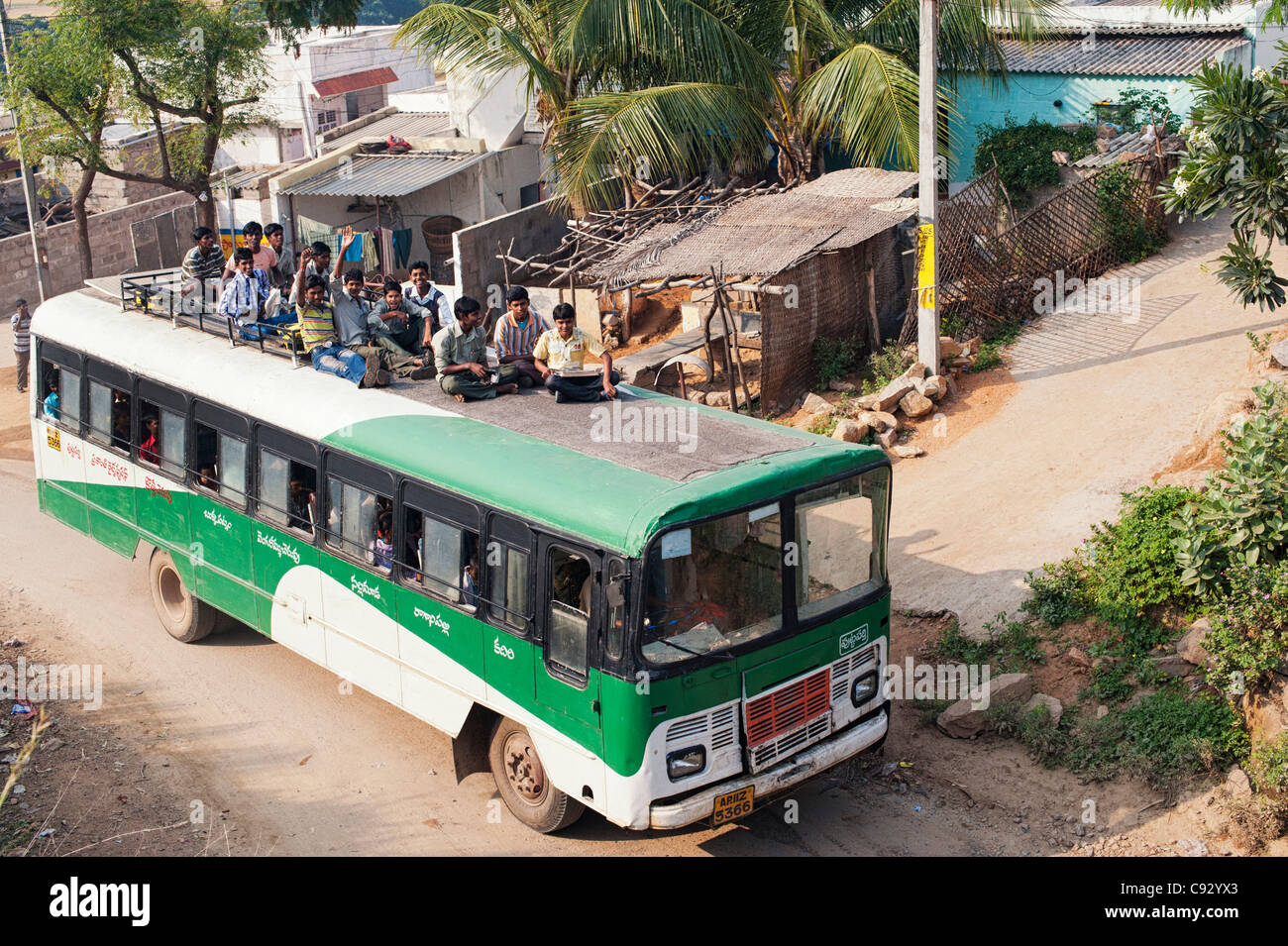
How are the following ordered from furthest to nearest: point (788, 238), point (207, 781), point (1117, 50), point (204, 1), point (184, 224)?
point (184, 224), point (204, 1), point (1117, 50), point (788, 238), point (207, 781)

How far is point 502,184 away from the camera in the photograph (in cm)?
2350

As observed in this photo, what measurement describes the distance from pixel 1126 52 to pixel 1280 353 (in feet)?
34.2

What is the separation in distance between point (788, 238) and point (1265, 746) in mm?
8056

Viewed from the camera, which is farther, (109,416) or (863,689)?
(109,416)

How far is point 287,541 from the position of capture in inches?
357

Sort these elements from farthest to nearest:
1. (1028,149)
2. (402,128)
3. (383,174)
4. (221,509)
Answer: (402,128) < (383,174) < (1028,149) < (221,509)

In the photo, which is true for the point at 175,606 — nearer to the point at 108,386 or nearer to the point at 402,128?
the point at 108,386

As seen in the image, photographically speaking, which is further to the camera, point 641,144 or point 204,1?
point 204,1

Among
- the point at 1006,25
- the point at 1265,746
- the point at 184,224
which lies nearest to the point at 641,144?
the point at 1006,25

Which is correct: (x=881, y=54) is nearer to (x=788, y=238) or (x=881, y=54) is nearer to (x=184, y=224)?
(x=788, y=238)

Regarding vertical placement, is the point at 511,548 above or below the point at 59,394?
below

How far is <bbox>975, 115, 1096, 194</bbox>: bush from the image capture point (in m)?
19.0

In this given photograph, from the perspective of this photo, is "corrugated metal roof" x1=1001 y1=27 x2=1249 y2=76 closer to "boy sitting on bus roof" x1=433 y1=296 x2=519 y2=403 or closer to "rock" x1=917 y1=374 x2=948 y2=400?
"rock" x1=917 y1=374 x2=948 y2=400

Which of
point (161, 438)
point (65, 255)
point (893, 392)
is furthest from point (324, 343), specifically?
point (65, 255)
